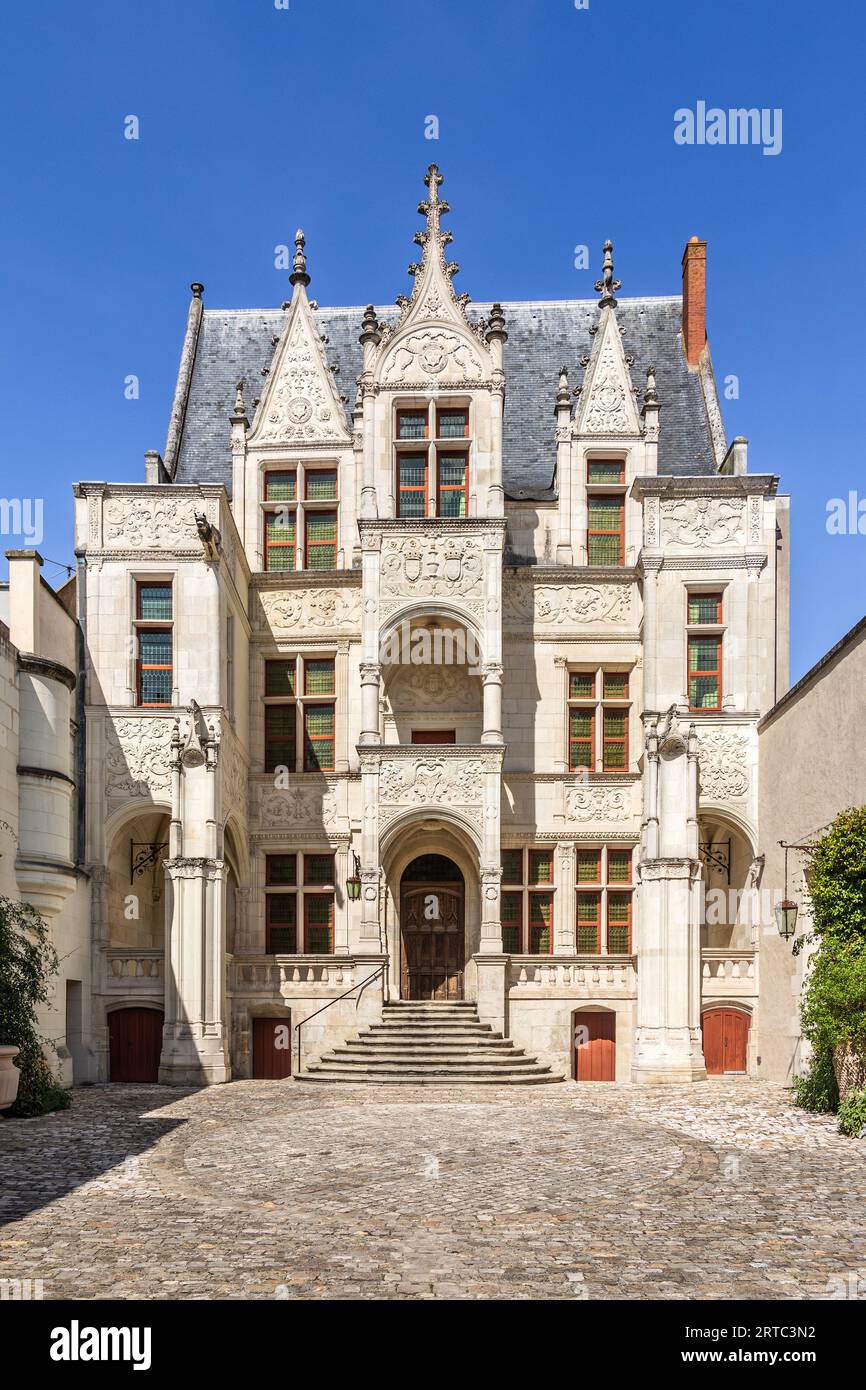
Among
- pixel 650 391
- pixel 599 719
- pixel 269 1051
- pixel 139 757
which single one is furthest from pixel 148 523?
pixel 650 391

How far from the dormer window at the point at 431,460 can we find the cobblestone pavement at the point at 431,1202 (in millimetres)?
12614

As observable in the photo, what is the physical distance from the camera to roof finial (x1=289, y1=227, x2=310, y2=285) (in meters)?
29.0

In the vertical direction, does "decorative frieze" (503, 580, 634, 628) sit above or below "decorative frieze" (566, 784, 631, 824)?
above

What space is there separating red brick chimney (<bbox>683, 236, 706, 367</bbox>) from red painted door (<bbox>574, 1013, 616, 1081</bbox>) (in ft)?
51.1

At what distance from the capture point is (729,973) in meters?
24.3

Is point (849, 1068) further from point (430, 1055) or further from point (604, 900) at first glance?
point (604, 900)

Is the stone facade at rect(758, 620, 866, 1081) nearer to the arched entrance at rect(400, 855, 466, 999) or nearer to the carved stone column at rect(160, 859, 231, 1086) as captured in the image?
the arched entrance at rect(400, 855, 466, 999)

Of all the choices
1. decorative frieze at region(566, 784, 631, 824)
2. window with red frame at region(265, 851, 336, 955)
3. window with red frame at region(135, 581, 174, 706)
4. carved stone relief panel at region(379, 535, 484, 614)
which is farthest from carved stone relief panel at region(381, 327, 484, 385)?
window with red frame at region(265, 851, 336, 955)

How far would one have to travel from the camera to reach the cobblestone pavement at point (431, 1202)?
25.8 ft

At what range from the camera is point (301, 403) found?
28156mm

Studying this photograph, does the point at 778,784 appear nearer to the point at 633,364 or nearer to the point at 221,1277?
the point at 633,364

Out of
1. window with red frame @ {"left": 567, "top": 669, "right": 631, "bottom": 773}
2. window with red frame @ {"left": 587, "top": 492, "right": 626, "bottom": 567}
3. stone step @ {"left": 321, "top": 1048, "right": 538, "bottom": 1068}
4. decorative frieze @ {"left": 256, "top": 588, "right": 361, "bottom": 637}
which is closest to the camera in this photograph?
stone step @ {"left": 321, "top": 1048, "right": 538, "bottom": 1068}

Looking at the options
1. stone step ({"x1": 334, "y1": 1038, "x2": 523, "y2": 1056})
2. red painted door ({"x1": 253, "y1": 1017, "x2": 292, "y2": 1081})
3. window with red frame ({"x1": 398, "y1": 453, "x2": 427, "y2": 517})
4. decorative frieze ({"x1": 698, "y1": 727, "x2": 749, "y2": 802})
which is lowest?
red painted door ({"x1": 253, "y1": 1017, "x2": 292, "y2": 1081})

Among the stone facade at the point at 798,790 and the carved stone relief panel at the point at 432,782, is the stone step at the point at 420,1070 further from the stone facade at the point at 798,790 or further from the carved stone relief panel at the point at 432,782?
the carved stone relief panel at the point at 432,782
